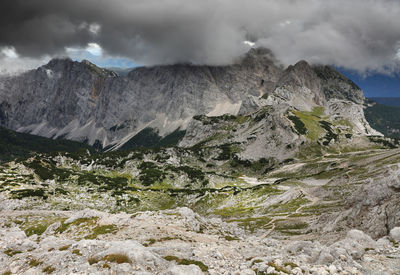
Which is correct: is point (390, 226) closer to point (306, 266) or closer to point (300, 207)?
point (306, 266)

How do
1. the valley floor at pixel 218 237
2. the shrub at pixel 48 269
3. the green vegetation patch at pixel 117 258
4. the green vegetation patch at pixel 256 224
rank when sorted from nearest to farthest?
1. the valley floor at pixel 218 237
2. the green vegetation patch at pixel 117 258
3. the shrub at pixel 48 269
4. the green vegetation patch at pixel 256 224

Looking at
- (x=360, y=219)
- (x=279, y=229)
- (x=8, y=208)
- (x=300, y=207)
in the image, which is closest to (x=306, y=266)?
(x=360, y=219)

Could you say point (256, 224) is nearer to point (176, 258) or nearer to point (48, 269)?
point (176, 258)

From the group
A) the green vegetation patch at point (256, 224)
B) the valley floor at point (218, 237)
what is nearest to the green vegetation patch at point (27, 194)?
the valley floor at point (218, 237)

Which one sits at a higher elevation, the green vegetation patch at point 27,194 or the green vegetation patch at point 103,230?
the green vegetation patch at point 103,230

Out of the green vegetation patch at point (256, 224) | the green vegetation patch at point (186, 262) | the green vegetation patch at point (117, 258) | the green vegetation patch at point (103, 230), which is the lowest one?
the green vegetation patch at point (256, 224)

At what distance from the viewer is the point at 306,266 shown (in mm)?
22859

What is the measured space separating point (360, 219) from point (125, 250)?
4545 centimetres

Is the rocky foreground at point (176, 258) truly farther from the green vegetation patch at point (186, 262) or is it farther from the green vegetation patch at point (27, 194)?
the green vegetation patch at point (27, 194)

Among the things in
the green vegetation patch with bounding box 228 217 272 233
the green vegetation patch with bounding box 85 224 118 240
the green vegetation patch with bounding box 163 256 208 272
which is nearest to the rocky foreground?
the green vegetation patch with bounding box 163 256 208 272

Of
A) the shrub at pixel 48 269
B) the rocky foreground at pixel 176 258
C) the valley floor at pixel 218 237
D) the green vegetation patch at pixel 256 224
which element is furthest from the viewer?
the green vegetation patch at pixel 256 224

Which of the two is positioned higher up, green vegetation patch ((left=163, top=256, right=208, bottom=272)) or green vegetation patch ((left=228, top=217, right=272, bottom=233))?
green vegetation patch ((left=163, top=256, right=208, bottom=272))

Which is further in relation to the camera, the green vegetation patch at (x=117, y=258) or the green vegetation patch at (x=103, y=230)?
the green vegetation patch at (x=103, y=230)

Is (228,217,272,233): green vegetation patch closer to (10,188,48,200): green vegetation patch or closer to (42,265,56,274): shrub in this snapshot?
(42,265,56,274): shrub
